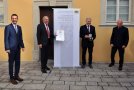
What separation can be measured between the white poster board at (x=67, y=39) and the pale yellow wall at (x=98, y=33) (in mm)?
1273

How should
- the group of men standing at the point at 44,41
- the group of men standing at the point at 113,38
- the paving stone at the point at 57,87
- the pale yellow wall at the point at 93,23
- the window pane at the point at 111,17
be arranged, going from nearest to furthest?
the paving stone at the point at 57,87, the group of men standing at the point at 44,41, the group of men standing at the point at 113,38, the pale yellow wall at the point at 93,23, the window pane at the point at 111,17

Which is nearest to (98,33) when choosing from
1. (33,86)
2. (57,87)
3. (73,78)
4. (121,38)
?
(121,38)

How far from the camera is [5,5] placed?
40.5 ft

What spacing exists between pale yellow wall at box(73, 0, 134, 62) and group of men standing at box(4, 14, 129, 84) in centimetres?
91

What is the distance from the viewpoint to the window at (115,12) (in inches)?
480

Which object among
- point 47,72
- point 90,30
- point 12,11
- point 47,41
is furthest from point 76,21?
point 12,11

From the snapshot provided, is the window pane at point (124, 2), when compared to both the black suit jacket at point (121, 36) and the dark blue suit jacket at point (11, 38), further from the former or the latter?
the dark blue suit jacket at point (11, 38)

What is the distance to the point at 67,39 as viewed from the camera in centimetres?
1103

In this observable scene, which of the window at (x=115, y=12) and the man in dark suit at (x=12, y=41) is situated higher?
the window at (x=115, y=12)

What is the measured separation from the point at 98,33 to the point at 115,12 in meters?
1.03

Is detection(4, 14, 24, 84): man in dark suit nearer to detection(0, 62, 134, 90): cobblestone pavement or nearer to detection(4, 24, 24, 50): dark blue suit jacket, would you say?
detection(4, 24, 24, 50): dark blue suit jacket

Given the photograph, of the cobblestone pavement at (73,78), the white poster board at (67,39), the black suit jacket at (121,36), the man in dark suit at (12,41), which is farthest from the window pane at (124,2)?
the man in dark suit at (12,41)

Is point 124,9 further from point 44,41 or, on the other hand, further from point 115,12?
point 44,41

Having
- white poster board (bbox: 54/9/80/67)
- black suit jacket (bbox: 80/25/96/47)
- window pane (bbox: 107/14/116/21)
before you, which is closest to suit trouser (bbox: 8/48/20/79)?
white poster board (bbox: 54/9/80/67)
